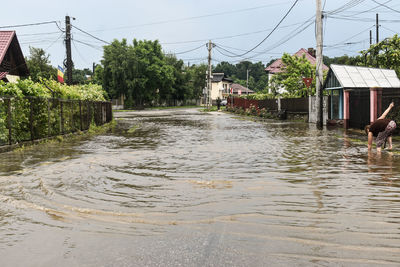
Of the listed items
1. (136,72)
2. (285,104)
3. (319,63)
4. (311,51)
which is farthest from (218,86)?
(319,63)

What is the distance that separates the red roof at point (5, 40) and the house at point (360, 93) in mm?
21345

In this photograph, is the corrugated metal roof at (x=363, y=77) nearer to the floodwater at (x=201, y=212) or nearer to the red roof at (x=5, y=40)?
the floodwater at (x=201, y=212)

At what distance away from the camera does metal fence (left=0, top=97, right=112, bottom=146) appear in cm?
1198

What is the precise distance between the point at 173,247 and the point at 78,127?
1559cm

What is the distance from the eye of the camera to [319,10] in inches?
929

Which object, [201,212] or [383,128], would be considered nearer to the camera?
[201,212]

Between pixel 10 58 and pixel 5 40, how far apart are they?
2.29 m

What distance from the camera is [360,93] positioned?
63.3 feet

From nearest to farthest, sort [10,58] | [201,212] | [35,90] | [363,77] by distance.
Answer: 1. [201,212]
2. [35,90]
3. [363,77]
4. [10,58]

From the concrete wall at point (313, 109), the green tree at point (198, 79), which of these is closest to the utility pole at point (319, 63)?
the concrete wall at point (313, 109)

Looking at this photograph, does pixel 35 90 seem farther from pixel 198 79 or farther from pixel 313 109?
pixel 198 79

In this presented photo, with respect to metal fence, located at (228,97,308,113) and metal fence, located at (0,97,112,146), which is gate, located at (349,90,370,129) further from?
metal fence, located at (0,97,112,146)

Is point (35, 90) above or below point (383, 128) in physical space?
above

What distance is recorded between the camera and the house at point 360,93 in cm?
1747
